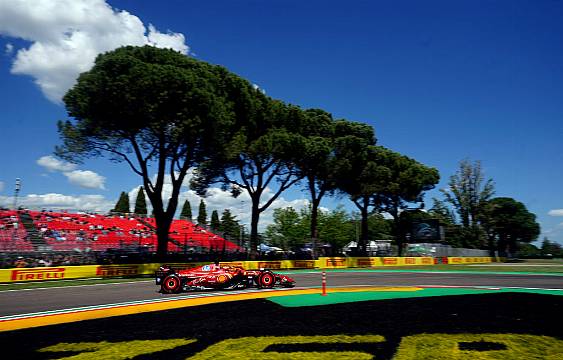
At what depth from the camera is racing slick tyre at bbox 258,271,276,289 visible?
60.6ft

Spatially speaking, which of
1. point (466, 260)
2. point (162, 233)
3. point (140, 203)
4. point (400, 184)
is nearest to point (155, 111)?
point (162, 233)

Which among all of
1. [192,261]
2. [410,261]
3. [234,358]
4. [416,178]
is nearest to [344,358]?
[234,358]

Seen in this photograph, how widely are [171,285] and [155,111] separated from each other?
541 inches

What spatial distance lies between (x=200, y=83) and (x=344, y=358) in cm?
2448

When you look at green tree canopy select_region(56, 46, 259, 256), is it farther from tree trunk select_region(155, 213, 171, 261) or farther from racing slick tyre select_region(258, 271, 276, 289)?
racing slick tyre select_region(258, 271, 276, 289)

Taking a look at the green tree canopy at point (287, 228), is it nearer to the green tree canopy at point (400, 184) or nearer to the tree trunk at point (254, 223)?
the green tree canopy at point (400, 184)

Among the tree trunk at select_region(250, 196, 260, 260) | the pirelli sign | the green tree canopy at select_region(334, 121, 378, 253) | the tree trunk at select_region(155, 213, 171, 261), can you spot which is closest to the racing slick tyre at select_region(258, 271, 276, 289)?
the tree trunk at select_region(155, 213, 171, 261)

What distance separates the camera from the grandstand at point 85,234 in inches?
1310

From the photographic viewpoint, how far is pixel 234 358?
6.76m

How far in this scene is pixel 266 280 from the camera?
60.8ft

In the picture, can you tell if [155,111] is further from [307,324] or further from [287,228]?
[287,228]

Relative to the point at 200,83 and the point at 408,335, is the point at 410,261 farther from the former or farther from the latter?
the point at 408,335

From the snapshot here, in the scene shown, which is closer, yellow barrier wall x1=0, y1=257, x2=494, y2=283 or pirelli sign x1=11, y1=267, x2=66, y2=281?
pirelli sign x1=11, y1=267, x2=66, y2=281

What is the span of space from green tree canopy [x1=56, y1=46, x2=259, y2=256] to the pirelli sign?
277 inches
